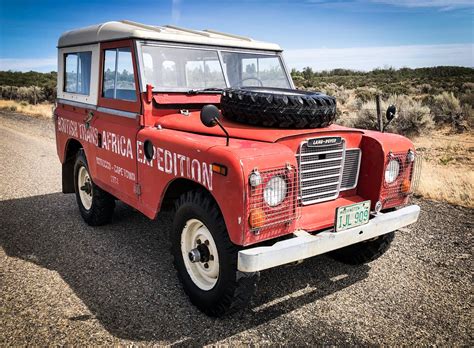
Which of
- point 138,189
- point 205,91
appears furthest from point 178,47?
point 138,189

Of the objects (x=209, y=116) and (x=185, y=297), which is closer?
(x=209, y=116)

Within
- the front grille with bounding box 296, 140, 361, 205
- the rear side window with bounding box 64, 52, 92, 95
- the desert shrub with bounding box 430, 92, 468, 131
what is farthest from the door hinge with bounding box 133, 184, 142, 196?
the desert shrub with bounding box 430, 92, 468, 131

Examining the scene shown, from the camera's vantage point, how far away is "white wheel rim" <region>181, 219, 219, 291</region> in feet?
11.0

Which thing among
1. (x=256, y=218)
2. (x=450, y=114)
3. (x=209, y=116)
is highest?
(x=450, y=114)

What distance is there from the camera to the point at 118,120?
440 cm

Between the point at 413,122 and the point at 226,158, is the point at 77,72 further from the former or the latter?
the point at 413,122

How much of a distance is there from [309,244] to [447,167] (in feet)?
23.8

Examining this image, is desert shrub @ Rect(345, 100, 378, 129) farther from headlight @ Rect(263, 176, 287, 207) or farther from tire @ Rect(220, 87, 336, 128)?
headlight @ Rect(263, 176, 287, 207)

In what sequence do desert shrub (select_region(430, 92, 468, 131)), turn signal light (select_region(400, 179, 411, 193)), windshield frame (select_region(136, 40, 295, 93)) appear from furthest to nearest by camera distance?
1. desert shrub (select_region(430, 92, 468, 131))
2. windshield frame (select_region(136, 40, 295, 93))
3. turn signal light (select_region(400, 179, 411, 193))

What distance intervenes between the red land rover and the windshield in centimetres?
1

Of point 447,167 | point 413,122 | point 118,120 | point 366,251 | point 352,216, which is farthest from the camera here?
point 413,122

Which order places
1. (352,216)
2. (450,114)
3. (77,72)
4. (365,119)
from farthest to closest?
(450,114), (365,119), (77,72), (352,216)

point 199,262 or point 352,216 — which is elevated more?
point 352,216

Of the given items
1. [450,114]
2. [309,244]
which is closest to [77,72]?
[309,244]
